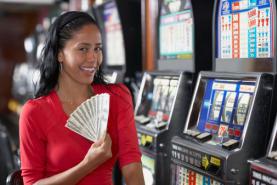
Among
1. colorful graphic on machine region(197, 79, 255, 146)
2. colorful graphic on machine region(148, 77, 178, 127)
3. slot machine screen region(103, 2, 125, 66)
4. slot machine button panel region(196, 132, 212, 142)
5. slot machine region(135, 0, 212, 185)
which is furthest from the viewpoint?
slot machine screen region(103, 2, 125, 66)

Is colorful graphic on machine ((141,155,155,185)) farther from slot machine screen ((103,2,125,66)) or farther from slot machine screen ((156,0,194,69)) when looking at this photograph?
slot machine screen ((103,2,125,66))

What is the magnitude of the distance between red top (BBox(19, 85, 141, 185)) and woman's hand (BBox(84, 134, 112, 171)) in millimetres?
104

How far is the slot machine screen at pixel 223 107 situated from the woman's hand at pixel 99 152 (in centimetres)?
61

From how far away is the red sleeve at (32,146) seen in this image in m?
1.62

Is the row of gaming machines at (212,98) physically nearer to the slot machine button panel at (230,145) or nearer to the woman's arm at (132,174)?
the slot machine button panel at (230,145)

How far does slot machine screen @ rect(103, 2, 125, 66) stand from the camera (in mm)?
3521

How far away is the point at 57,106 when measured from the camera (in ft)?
5.57

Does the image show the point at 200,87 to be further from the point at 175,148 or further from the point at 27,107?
the point at 27,107

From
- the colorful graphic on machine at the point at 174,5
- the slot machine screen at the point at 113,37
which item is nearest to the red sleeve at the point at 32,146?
the colorful graphic on machine at the point at 174,5

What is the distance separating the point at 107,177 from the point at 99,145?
0.20 m

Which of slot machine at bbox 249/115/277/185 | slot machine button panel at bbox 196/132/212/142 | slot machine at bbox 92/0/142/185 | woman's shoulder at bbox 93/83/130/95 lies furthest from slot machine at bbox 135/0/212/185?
slot machine at bbox 249/115/277/185

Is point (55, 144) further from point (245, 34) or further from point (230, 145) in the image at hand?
point (245, 34)

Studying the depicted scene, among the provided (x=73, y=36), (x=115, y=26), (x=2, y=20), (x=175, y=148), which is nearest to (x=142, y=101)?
(x=175, y=148)

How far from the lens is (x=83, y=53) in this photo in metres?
1.64
